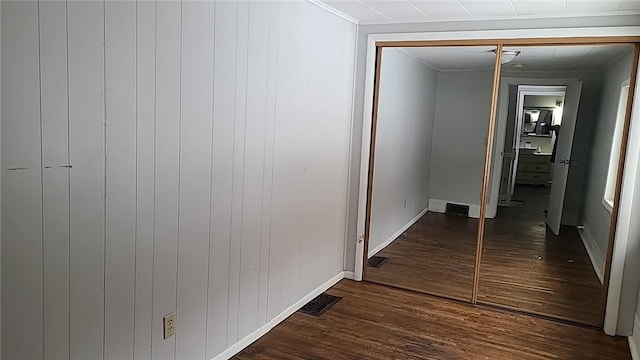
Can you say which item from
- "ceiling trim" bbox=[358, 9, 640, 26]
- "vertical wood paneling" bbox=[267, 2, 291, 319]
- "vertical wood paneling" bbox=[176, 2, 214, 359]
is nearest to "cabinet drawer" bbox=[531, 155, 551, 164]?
"ceiling trim" bbox=[358, 9, 640, 26]

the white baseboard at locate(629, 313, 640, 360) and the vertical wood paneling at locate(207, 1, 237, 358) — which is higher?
the vertical wood paneling at locate(207, 1, 237, 358)

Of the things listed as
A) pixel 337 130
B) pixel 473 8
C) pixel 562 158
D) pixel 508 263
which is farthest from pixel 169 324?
pixel 562 158

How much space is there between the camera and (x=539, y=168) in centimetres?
458

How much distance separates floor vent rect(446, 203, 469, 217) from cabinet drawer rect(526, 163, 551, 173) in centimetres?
73

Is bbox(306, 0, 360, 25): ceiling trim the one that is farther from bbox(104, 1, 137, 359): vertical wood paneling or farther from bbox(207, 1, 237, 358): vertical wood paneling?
bbox(104, 1, 137, 359): vertical wood paneling

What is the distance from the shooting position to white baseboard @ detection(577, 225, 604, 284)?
141 inches

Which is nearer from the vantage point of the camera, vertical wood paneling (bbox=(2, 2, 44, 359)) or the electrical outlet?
vertical wood paneling (bbox=(2, 2, 44, 359))

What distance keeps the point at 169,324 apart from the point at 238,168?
2.91 ft

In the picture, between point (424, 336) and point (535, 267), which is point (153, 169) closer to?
point (424, 336)

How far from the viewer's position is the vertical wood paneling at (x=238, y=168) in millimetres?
2531

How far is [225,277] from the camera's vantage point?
263 cm

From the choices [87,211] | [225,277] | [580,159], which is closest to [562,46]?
[580,159]

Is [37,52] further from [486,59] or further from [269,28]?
[486,59]

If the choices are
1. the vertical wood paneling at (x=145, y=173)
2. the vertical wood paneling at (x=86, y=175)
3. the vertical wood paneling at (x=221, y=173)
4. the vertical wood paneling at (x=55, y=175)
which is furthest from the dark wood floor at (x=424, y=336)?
the vertical wood paneling at (x=55, y=175)
